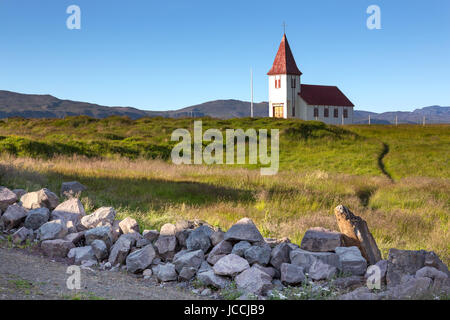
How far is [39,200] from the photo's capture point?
10445mm

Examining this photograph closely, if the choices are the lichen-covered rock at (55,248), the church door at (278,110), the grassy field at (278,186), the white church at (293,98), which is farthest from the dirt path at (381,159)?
the church door at (278,110)

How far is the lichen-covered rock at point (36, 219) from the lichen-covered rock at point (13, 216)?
336mm

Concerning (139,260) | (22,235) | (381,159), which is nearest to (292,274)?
(139,260)

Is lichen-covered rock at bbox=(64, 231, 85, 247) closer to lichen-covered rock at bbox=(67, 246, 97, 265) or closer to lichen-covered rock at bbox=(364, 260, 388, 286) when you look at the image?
lichen-covered rock at bbox=(67, 246, 97, 265)

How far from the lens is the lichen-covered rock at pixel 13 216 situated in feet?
32.2

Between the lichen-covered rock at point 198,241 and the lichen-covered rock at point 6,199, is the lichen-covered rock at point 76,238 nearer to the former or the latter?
the lichen-covered rock at point 198,241

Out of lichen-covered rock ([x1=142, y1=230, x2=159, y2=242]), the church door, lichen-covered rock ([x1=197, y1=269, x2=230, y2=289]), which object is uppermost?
the church door

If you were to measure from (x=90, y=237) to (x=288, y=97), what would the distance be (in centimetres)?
5753

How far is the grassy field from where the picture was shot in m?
11.9

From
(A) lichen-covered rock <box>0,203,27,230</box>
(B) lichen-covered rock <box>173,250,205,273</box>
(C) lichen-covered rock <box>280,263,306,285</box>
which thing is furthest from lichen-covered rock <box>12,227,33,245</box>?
(C) lichen-covered rock <box>280,263,306,285</box>

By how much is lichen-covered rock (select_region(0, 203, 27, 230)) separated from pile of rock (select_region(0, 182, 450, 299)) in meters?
0.02

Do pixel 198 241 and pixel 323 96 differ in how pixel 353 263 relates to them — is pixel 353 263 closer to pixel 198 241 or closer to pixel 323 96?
pixel 198 241
